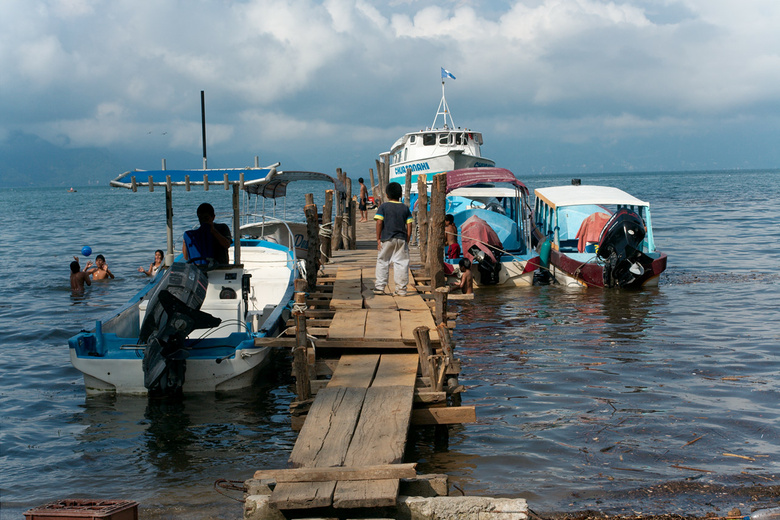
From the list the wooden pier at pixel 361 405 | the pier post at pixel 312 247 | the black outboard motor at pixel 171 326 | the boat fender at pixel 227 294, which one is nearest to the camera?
the wooden pier at pixel 361 405

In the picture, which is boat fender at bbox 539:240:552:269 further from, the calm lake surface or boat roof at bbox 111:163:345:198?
boat roof at bbox 111:163:345:198

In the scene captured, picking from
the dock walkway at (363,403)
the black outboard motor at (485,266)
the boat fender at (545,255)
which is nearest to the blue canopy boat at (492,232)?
the black outboard motor at (485,266)

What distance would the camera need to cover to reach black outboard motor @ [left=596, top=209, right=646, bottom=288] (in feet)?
57.6

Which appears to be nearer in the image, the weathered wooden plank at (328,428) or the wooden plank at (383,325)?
the weathered wooden plank at (328,428)

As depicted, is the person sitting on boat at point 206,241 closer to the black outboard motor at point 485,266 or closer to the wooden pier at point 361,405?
the wooden pier at point 361,405

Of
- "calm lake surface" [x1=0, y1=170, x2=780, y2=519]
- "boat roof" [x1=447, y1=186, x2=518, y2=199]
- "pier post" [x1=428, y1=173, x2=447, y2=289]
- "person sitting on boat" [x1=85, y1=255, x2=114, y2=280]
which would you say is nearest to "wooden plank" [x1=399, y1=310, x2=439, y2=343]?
"calm lake surface" [x1=0, y1=170, x2=780, y2=519]

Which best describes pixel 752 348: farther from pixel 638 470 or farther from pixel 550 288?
pixel 550 288

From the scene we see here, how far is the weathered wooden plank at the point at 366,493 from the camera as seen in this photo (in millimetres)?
4512

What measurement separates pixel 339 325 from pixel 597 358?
4966mm

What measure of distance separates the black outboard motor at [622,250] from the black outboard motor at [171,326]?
12086 millimetres

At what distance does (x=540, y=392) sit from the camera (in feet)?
31.4

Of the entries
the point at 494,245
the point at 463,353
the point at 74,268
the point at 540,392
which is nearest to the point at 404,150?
the point at 494,245

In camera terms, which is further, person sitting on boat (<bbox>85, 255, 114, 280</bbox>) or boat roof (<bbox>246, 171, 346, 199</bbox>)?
person sitting on boat (<bbox>85, 255, 114, 280</bbox>)

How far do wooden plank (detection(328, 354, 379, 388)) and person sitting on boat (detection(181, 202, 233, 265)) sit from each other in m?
3.15
